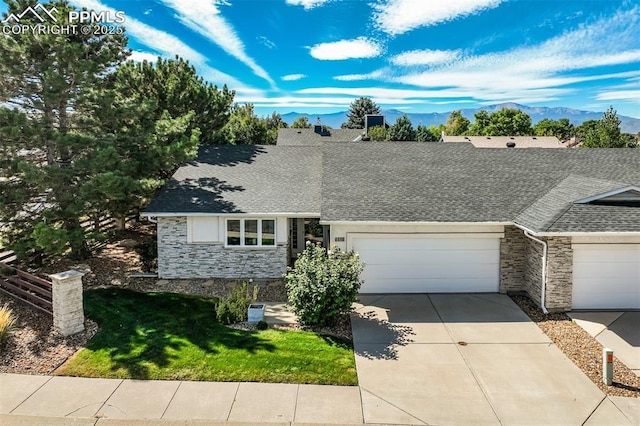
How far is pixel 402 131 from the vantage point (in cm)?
4772

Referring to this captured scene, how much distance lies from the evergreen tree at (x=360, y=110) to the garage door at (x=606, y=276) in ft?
213

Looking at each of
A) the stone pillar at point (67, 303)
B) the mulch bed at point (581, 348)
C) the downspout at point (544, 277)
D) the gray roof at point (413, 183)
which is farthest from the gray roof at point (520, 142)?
the stone pillar at point (67, 303)

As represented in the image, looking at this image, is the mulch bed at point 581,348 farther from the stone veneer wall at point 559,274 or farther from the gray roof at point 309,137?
the gray roof at point 309,137

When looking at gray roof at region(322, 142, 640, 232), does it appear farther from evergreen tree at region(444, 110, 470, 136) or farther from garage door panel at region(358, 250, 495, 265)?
evergreen tree at region(444, 110, 470, 136)

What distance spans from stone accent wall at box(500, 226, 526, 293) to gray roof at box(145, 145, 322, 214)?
598 centimetres

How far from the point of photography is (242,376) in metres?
7.93

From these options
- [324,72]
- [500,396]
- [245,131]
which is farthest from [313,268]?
[245,131]

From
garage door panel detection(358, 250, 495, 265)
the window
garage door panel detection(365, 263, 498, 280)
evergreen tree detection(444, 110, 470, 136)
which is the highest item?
evergreen tree detection(444, 110, 470, 136)

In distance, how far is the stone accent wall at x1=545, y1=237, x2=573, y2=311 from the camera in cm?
1109

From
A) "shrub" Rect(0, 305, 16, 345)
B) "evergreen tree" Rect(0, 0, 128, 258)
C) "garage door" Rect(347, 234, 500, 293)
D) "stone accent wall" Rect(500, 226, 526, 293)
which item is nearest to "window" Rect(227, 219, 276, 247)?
"garage door" Rect(347, 234, 500, 293)

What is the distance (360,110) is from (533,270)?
66447mm

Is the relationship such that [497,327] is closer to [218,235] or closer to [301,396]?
[301,396]

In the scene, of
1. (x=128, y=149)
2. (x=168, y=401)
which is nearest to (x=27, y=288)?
(x=128, y=149)

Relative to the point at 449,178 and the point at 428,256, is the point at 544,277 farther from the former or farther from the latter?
the point at 449,178
